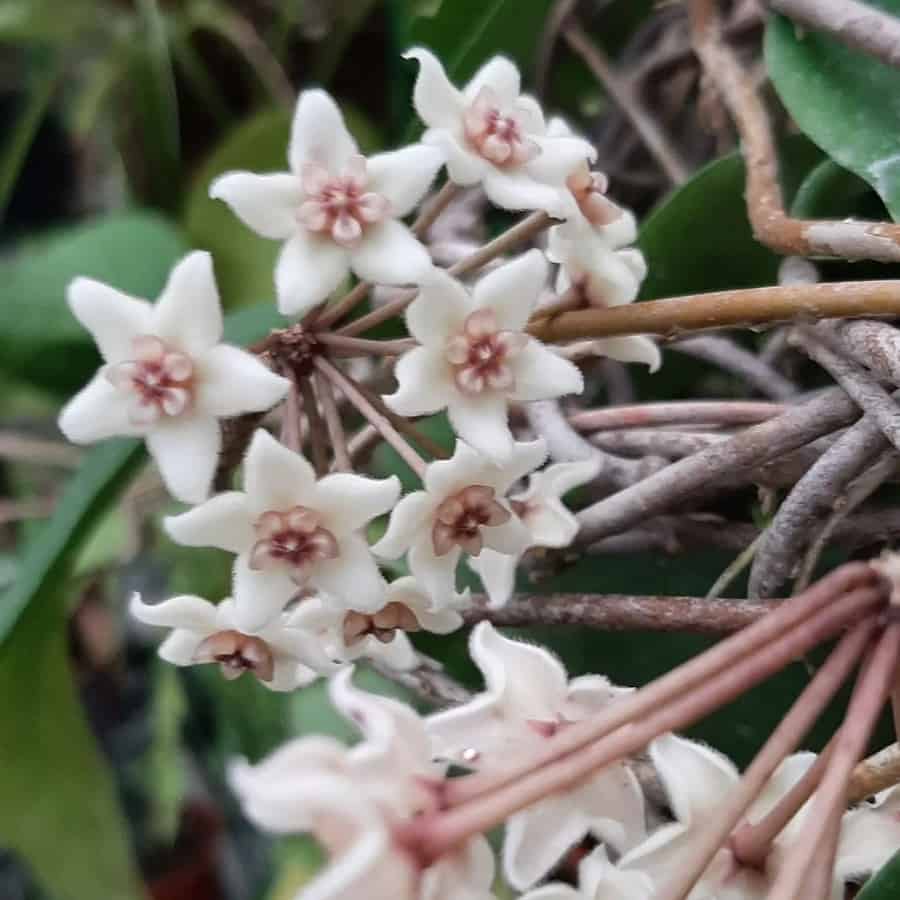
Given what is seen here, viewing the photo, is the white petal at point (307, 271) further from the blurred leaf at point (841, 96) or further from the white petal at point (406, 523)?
the blurred leaf at point (841, 96)

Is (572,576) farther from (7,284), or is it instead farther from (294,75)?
(294,75)

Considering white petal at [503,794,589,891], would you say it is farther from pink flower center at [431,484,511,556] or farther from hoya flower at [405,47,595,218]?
hoya flower at [405,47,595,218]

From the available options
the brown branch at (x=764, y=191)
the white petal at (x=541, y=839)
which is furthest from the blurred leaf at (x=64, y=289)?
the white petal at (x=541, y=839)

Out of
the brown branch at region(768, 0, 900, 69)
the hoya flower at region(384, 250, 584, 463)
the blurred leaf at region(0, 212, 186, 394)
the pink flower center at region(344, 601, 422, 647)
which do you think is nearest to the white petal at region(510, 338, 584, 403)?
the hoya flower at region(384, 250, 584, 463)

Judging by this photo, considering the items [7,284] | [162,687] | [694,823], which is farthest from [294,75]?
[694,823]

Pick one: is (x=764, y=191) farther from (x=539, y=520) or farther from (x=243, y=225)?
(x=243, y=225)
